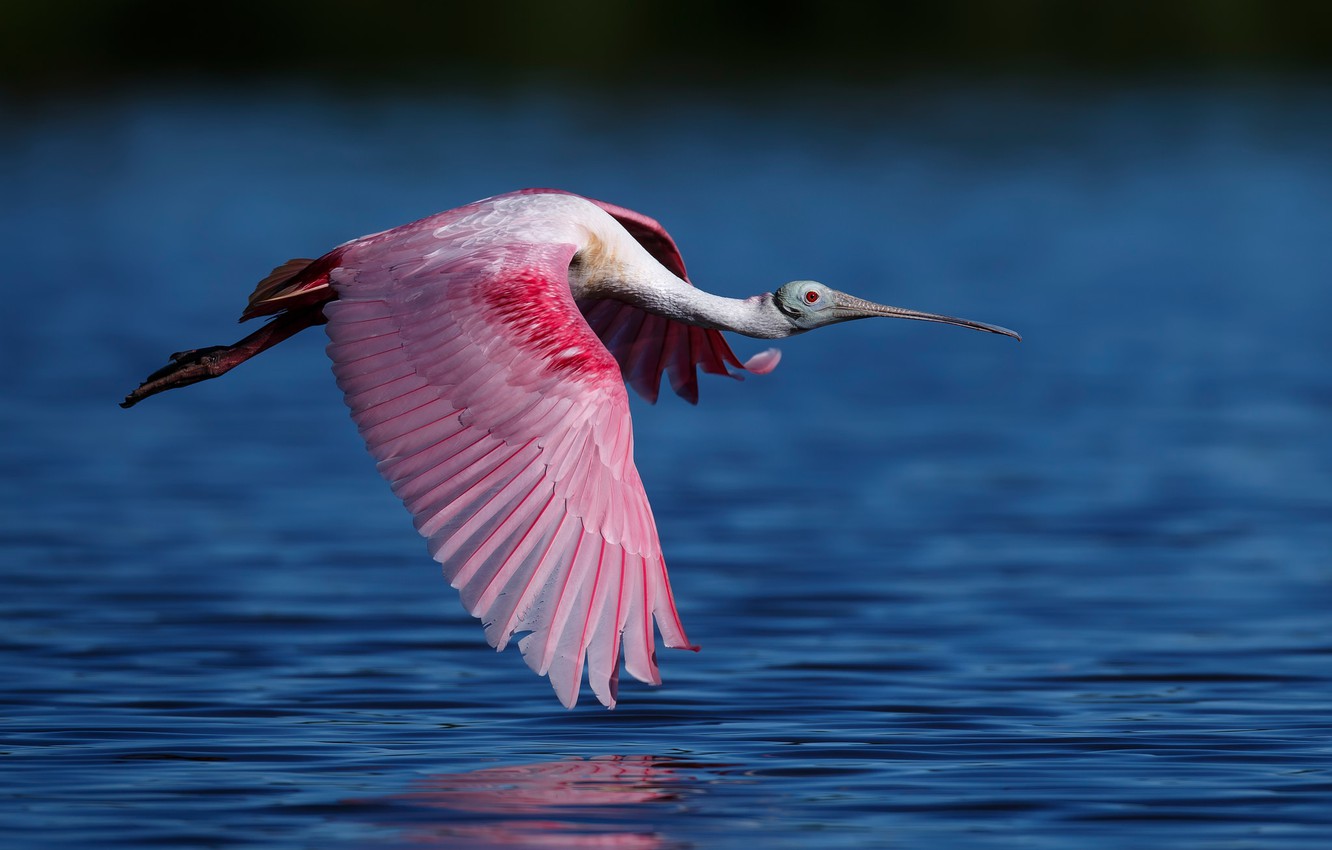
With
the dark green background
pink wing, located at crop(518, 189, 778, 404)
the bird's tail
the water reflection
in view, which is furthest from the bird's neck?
the dark green background

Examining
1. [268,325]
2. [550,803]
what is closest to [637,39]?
[268,325]

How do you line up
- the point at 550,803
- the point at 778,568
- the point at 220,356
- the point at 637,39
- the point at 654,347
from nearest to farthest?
the point at 550,803 < the point at 220,356 < the point at 654,347 < the point at 778,568 < the point at 637,39

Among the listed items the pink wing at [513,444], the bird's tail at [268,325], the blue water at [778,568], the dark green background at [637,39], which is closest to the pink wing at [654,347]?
the blue water at [778,568]

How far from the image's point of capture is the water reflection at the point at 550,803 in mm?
7699

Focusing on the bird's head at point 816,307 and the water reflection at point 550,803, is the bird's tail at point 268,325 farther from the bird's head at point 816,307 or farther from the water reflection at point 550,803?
the water reflection at point 550,803

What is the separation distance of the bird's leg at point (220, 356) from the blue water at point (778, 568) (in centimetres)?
126

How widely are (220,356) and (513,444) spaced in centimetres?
239

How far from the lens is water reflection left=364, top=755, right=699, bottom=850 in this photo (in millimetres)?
7699

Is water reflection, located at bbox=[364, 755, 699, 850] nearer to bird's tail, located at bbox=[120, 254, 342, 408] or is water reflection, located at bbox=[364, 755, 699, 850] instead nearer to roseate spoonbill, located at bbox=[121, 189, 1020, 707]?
roseate spoonbill, located at bbox=[121, 189, 1020, 707]

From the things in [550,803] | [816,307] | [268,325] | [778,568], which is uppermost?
[816,307]

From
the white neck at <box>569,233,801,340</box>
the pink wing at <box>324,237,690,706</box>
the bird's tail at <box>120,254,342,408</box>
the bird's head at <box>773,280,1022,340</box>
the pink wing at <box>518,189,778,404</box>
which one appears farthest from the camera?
the pink wing at <box>518,189,778,404</box>

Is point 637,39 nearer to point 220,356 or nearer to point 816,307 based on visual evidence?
point 816,307

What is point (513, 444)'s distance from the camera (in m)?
8.35

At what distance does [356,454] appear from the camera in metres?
17.1
